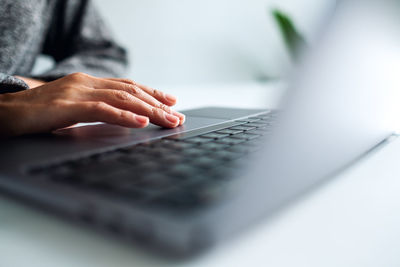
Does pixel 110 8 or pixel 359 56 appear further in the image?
pixel 110 8

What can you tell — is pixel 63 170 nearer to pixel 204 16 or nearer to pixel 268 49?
pixel 204 16

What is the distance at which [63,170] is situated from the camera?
266 millimetres

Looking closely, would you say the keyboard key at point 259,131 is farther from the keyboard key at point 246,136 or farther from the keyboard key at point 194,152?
the keyboard key at point 194,152

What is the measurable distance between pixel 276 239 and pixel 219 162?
0.26 feet

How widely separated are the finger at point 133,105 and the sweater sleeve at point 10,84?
0.37 feet

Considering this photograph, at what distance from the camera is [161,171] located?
0.81 feet

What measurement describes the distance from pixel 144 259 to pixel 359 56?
9.8 inches

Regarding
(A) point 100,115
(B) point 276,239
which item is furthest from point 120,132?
(B) point 276,239

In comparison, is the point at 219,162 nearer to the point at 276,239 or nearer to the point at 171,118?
the point at 276,239

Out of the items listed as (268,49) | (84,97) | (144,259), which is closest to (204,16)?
(268,49)

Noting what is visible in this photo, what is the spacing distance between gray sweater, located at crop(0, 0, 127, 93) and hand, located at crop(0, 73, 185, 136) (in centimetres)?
28

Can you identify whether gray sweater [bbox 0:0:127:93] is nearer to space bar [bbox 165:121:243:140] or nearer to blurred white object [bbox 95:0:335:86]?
space bar [bbox 165:121:243:140]

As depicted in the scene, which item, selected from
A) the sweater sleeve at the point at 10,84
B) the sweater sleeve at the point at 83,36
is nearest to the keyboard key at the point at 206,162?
the sweater sleeve at the point at 10,84

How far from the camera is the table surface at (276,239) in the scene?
0.20 m
